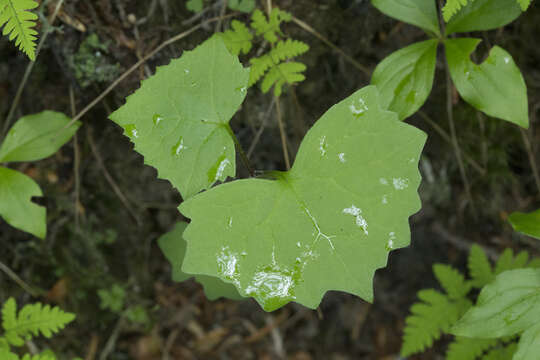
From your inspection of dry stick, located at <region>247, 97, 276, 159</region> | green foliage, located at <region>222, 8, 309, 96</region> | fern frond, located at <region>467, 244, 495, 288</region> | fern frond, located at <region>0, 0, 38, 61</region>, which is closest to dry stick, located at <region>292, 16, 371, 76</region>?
green foliage, located at <region>222, 8, 309, 96</region>

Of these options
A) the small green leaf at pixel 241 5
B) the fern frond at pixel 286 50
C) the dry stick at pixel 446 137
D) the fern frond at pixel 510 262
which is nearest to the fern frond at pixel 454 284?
the fern frond at pixel 510 262

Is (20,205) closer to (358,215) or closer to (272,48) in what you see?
(272,48)

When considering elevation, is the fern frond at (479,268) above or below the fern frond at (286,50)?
below

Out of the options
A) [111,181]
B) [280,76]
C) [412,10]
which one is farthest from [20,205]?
[412,10]

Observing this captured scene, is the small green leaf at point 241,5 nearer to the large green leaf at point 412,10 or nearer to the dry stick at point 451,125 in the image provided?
the large green leaf at point 412,10

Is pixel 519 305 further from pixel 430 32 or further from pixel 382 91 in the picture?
pixel 430 32

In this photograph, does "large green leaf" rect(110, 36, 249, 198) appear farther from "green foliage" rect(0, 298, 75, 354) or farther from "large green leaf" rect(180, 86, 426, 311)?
"green foliage" rect(0, 298, 75, 354)
